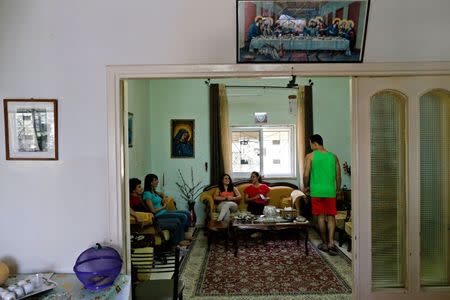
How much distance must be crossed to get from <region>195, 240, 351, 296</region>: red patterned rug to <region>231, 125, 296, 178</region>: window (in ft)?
6.15

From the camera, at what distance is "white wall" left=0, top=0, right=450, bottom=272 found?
217cm

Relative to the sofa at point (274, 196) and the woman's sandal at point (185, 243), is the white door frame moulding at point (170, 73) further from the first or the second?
the sofa at point (274, 196)

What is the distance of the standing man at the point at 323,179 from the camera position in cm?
446

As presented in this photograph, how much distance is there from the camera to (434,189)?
2.31 m

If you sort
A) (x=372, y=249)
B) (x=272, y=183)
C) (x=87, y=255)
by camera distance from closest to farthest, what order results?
1. (x=87, y=255)
2. (x=372, y=249)
3. (x=272, y=183)

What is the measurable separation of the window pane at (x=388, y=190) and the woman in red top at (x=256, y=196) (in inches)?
125

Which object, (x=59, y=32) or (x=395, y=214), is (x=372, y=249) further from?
(x=59, y=32)

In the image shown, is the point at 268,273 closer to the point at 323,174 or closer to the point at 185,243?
the point at 323,174

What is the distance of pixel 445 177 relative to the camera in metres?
2.31

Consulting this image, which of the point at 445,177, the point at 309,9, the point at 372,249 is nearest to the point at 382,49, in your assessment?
the point at 309,9

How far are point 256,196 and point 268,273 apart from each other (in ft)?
5.72

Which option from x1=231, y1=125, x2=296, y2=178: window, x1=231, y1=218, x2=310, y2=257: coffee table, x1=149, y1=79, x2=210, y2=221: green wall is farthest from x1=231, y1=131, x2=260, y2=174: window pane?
x1=231, y1=218, x2=310, y2=257: coffee table

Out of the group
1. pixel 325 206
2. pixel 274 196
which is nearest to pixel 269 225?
pixel 325 206

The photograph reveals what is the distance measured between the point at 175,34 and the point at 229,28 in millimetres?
359
